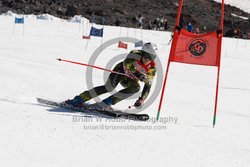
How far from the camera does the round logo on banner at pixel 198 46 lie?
7.31 m

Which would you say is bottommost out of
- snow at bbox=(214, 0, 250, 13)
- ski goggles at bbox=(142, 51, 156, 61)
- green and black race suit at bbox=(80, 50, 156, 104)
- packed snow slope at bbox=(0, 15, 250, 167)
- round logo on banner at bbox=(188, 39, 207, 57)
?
packed snow slope at bbox=(0, 15, 250, 167)

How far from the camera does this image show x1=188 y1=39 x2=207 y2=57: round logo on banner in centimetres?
731

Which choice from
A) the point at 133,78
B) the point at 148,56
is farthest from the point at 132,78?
the point at 148,56

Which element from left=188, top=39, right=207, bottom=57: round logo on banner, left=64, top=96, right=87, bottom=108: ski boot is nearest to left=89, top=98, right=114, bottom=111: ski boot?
left=64, top=96, right=87, bottom=108: ski boot

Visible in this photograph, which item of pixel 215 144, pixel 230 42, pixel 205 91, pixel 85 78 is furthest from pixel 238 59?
pixel 215 144

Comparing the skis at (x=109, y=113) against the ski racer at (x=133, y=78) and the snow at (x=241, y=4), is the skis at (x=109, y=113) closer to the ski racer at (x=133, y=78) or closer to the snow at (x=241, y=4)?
the ski racer at (x=133, y=78)

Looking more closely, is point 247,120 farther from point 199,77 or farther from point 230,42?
point 230,42

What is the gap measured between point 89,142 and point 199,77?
42.1ft

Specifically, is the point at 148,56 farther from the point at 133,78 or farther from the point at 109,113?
the point at 109,113

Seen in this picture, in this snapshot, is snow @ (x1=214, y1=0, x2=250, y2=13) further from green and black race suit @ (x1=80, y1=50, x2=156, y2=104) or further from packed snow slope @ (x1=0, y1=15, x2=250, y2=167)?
green and black race suit @ (x1=80, y1=50, x2=156, y2=104)

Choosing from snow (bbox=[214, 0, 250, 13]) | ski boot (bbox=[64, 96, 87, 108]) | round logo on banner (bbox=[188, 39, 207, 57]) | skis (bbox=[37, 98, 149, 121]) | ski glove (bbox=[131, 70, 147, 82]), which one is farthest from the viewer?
snow (bbox=[214, 0, 250, 13])

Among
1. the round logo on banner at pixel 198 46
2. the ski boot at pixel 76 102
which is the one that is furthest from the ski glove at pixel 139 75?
the ski boot at pixel 76 102

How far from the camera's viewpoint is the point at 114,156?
16.1ft

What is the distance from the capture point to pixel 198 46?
7320 millimetres
